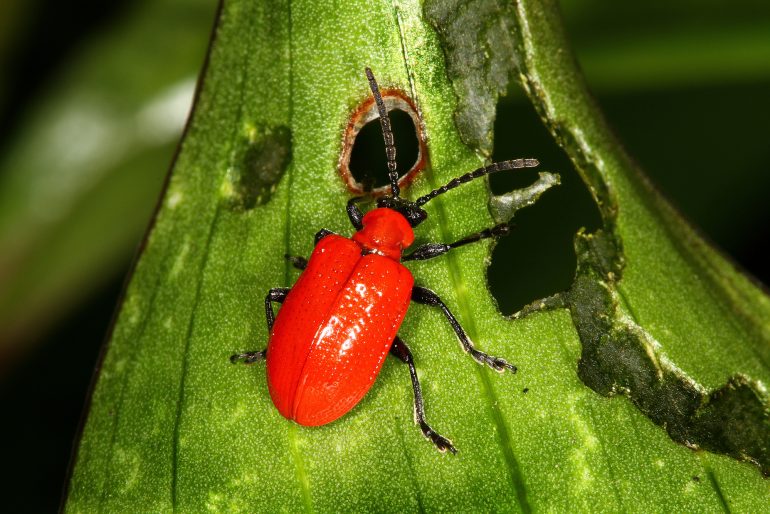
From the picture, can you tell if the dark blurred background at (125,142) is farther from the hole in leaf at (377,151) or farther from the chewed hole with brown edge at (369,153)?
the chewed hole with brown edge at (369,153)

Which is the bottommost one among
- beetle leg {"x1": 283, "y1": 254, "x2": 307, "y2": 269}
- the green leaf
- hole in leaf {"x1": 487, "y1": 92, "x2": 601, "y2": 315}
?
hole in leaf {"x1": 487, "y1": 92, "x2": 601, "y2": 315}

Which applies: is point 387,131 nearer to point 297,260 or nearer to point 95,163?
point 297,260

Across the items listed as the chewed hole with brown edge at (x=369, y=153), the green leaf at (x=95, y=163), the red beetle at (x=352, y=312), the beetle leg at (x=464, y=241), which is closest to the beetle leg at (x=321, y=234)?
the red beetle at (x=352, y=312)

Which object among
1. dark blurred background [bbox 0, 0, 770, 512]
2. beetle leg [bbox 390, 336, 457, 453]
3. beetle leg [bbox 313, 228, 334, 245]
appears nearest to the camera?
beetle leg [bbox 390, 336, 457, 453]

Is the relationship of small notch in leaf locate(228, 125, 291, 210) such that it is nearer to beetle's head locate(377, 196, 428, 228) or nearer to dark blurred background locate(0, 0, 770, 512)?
beetle's head locate(377, 196, 428, 228)

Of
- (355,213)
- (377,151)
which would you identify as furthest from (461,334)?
(377,151)

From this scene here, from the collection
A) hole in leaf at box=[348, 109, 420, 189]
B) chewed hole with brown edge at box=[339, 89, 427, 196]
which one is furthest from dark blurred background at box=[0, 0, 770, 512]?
chewed hole with brown edge at box=[339, 89, 427, 196]
